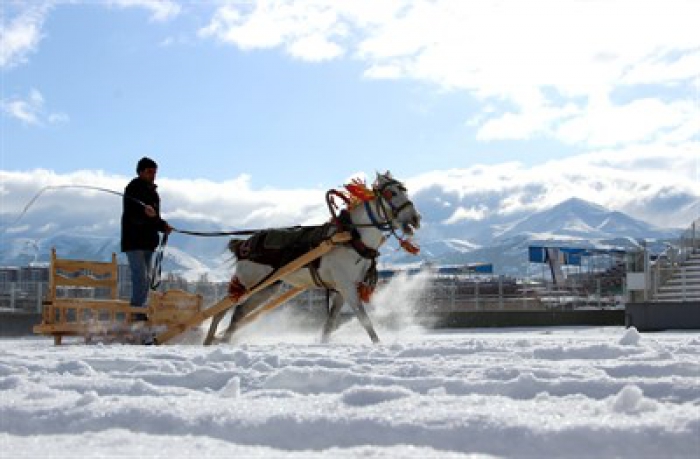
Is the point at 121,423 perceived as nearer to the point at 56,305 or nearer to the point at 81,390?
the point at 81,390

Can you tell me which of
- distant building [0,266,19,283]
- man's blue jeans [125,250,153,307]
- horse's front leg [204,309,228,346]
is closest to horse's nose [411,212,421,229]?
horse's front leg [204,309,228,346]

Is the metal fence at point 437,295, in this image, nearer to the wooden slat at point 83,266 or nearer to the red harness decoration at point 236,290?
the wooden slat at point 83,266

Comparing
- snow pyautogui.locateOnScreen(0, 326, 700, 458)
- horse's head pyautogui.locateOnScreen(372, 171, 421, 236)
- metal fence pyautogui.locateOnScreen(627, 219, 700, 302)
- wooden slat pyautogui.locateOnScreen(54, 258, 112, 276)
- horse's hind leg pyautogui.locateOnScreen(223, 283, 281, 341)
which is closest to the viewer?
snow pyautogui.locateOnScreen(0, 326, 700, 458)

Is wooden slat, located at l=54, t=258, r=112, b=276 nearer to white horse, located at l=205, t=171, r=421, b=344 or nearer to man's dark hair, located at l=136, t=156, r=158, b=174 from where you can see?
man's dark hair, located at l=136, t=156, r=158, b=174

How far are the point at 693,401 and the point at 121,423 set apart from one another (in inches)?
82.2

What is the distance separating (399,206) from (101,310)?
345 centimetres

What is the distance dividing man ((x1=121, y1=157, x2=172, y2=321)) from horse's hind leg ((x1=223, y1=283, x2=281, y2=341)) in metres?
0.93

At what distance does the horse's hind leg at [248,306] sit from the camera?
9.96 metres

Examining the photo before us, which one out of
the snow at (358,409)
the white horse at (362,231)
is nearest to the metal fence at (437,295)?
the white horse at (362,231)

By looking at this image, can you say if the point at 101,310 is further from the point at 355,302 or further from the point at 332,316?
the point at 355,302

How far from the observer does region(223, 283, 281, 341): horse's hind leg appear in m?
9.96

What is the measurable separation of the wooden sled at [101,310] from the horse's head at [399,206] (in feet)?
9.03

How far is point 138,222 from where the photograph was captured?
946 centimetres

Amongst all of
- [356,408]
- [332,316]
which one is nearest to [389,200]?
[332,316]
